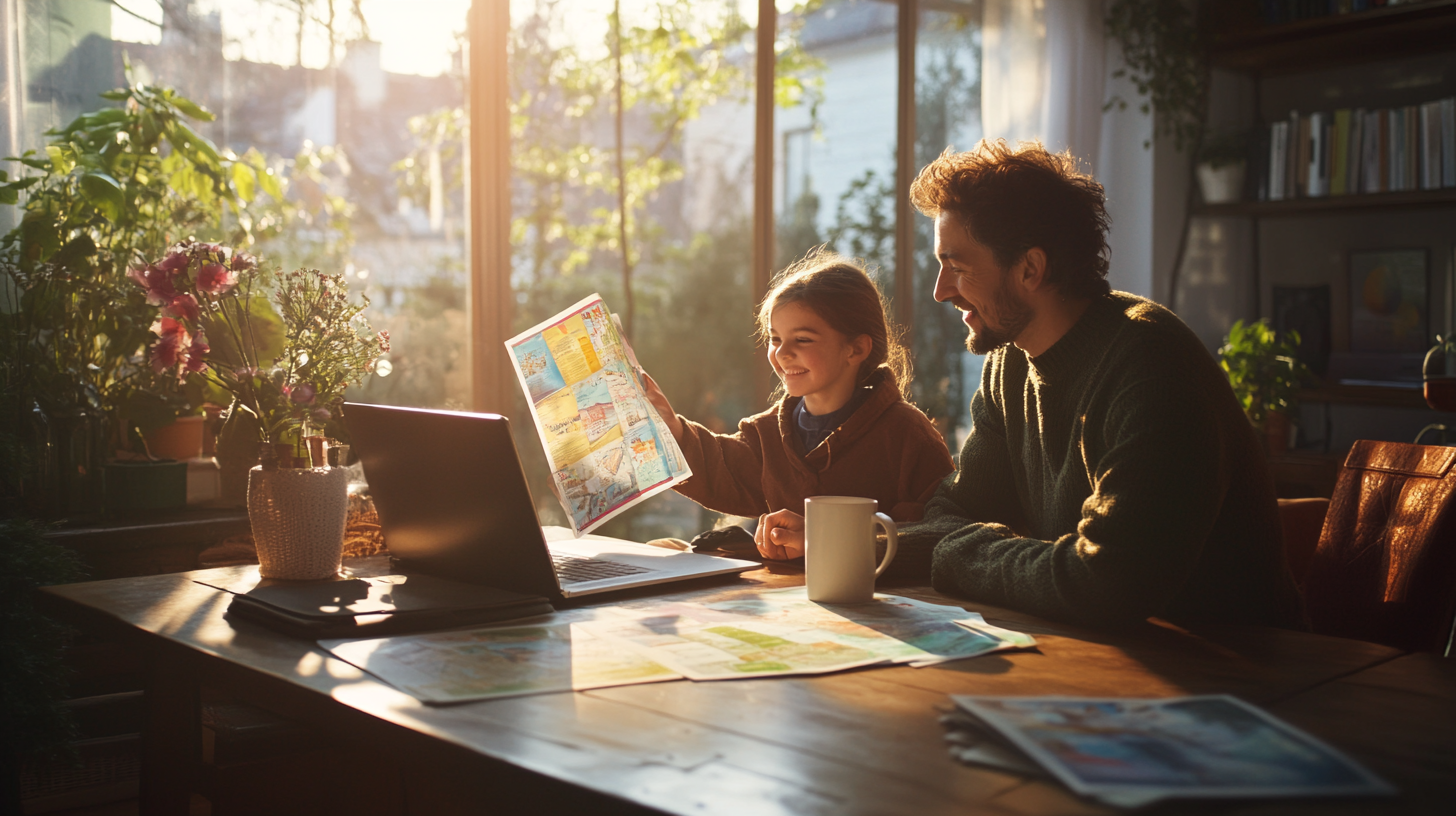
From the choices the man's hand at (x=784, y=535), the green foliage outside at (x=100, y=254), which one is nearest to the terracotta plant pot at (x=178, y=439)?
the green foliage outside at (x=100, y=254)

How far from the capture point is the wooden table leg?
47.2 inches

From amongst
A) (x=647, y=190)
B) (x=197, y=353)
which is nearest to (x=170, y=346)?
(x=197, y=353)

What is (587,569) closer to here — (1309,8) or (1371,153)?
(1371,153)

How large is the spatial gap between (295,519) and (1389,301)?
356cm

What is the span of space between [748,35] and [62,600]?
262 cm

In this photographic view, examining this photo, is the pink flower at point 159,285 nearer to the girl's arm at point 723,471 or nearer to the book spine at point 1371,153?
the girl's arm at point 723,471

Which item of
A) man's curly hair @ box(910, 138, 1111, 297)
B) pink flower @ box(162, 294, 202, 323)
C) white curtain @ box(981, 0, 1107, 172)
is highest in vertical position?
white curtain @ box(981, 0, 1107, 172)

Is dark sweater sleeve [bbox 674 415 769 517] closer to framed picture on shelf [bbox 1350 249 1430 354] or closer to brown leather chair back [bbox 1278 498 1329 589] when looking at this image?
brown leather chair back [bbox 1278 498 1329 589]

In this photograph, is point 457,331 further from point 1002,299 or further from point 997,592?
point 997,592

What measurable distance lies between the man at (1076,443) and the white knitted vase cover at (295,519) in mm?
713

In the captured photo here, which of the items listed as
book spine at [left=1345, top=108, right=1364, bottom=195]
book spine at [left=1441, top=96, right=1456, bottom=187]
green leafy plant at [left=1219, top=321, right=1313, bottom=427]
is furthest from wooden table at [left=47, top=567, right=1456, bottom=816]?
book spine at [left=1345, top=108, right=1364, bottom=195]

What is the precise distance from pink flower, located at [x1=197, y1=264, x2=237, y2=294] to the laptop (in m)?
0.22

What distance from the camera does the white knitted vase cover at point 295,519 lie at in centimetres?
134

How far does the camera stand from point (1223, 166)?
383 centimetres
